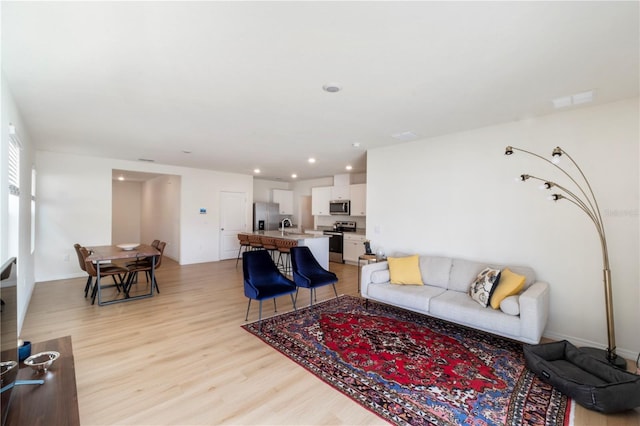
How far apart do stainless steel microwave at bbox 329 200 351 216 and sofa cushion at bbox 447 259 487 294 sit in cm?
433

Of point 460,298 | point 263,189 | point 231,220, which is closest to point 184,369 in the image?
point 460,298

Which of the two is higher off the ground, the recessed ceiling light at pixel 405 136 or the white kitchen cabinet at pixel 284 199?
the recessed ceiling light at pixel 405 136

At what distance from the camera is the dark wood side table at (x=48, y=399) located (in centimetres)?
129

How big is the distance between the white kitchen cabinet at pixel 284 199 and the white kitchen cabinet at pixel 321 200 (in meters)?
1.45

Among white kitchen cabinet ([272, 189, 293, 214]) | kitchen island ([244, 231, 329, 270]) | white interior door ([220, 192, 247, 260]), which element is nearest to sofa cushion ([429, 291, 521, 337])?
kitchen island ([244, 231, 329, 270])

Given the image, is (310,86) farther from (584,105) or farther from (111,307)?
(111,307)

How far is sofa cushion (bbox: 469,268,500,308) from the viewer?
10.7 ft

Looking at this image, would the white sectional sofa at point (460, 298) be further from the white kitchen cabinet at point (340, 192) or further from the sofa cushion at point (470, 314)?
the white kitchen cabinet at point (340, 192)

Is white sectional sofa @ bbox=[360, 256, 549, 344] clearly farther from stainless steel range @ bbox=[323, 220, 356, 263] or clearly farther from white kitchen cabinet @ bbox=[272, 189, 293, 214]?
white kitchen cabinet @ bbox=[272, 189, 293, 214]

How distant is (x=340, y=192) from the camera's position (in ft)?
27.5

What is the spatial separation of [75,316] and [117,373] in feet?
6.56

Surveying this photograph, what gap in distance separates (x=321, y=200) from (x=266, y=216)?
1893 millimetres

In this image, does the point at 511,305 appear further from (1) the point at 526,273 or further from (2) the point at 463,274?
(2) the point at 463,274

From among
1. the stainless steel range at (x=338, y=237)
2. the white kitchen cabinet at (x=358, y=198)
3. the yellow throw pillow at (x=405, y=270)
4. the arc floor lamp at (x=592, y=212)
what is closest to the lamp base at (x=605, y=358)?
the arc floor lamp at (x=592, y=212)
